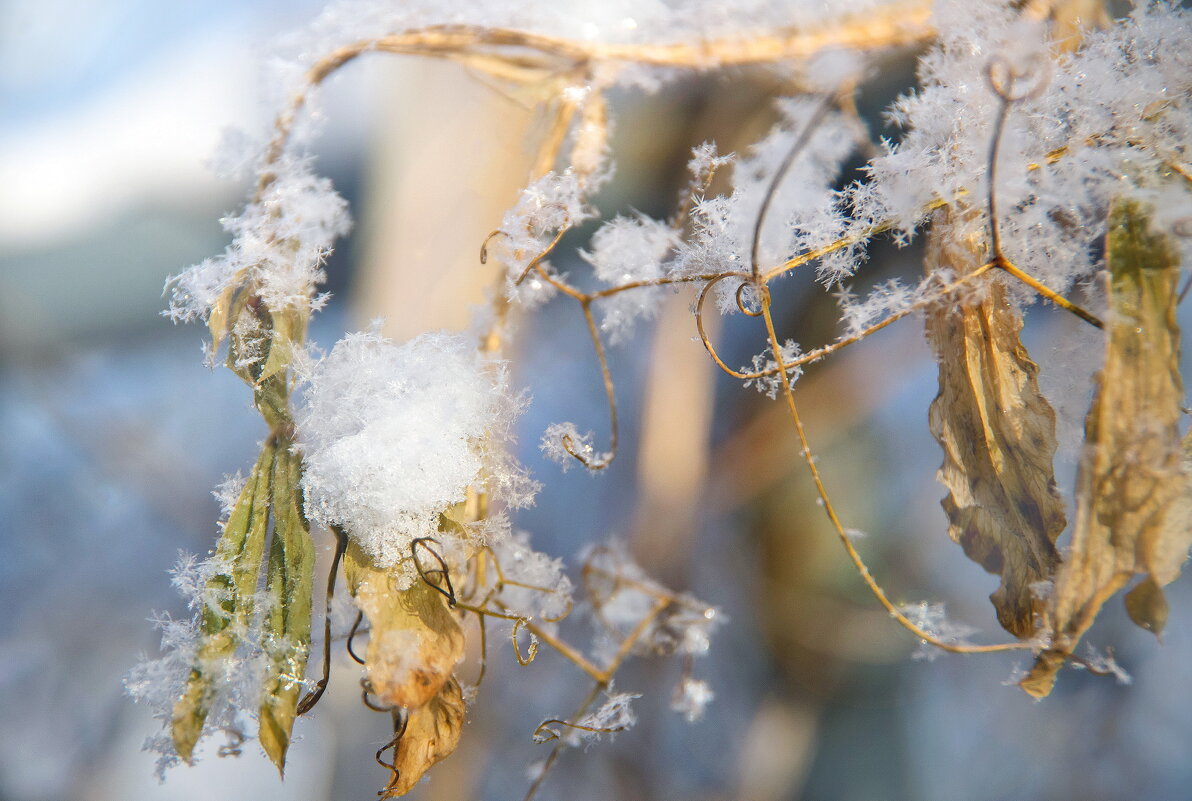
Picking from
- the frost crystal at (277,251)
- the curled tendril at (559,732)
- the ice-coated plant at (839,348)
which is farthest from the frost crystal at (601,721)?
the frost crystal at (277,251)

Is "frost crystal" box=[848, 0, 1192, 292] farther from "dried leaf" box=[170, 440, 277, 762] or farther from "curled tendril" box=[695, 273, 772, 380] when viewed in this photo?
"dried leaf" box=[170, 440, 277, 762]

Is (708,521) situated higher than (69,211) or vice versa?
(69,211)

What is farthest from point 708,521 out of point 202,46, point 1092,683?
point 202,46

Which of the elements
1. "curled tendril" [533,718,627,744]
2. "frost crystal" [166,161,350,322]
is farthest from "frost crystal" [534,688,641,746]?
"frost crystal" [166,161,350,322]

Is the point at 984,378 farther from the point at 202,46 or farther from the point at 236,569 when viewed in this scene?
the point at 202,46

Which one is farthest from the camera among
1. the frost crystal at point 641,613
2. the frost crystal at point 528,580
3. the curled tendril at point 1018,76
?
the frost crystal at point 641,613

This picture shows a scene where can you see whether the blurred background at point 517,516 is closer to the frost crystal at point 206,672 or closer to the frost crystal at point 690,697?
the frost crystal at point 690,697

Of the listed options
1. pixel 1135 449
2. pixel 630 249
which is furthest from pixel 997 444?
pixel 630 249
